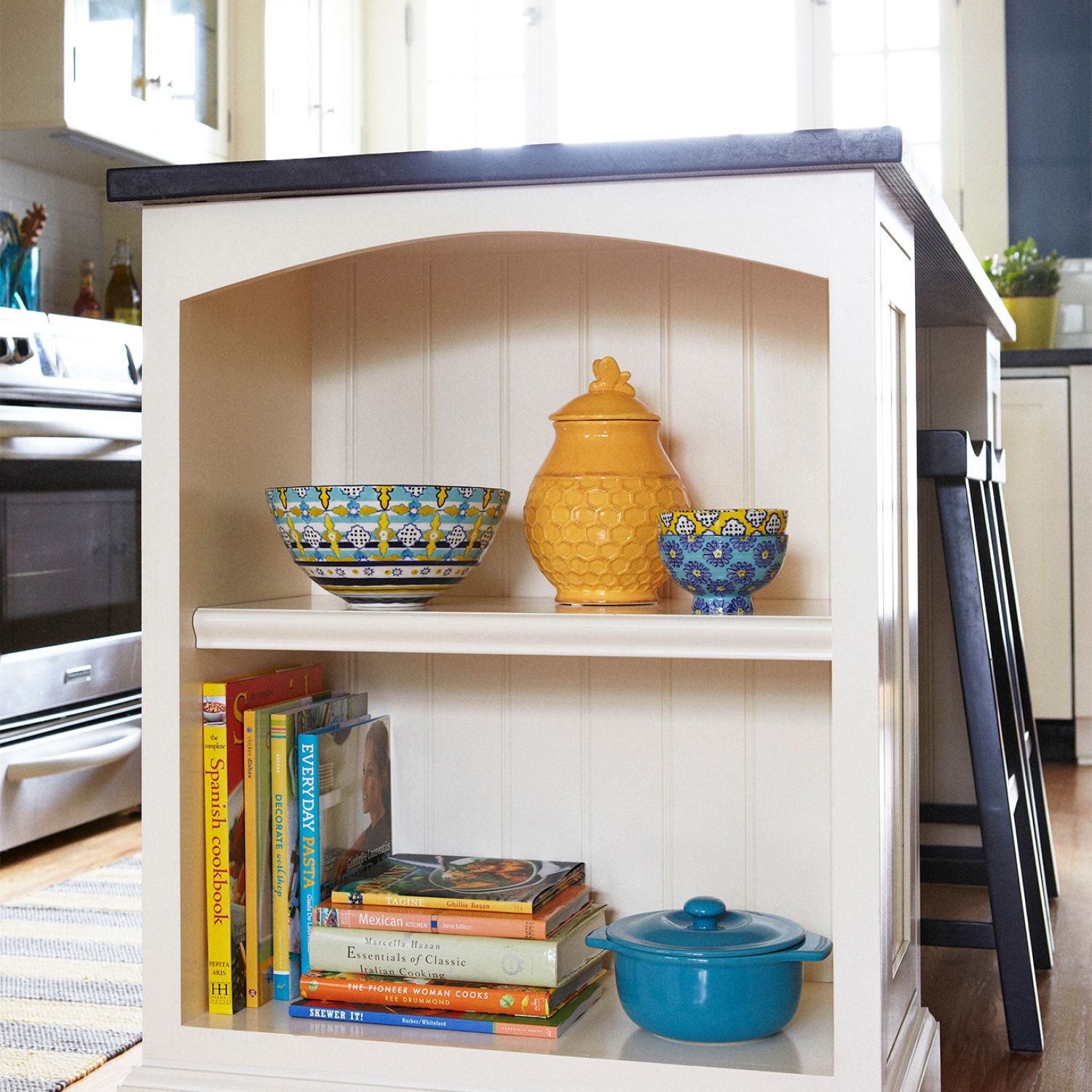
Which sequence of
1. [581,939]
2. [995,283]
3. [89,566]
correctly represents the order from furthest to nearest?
[995,283], [89,566], [581,939]

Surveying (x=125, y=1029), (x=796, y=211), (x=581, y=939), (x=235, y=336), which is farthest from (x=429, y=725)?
(x=796, y=211)

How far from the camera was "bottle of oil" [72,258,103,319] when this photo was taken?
10.6 feet

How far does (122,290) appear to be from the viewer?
10.9 feet

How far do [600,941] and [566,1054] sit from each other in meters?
0.12

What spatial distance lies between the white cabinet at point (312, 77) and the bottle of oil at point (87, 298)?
644 mm

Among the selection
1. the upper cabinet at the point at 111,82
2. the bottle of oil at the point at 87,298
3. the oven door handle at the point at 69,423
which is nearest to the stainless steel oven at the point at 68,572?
the oven door handle at the point at 69,423

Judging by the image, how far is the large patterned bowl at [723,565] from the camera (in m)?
1.20

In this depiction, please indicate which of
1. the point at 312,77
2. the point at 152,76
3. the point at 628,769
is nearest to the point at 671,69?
the point at 312,77

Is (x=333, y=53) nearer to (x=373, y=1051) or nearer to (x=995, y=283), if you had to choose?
(x=995, y=283)

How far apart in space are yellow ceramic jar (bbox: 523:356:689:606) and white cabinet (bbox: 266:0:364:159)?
8.52ft

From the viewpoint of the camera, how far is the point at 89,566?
9.31 ft

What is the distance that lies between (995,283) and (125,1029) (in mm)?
3389

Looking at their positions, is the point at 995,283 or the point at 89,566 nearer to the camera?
the point at 89,566

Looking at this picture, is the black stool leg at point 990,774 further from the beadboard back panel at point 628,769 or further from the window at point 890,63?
the window at point 890,63
